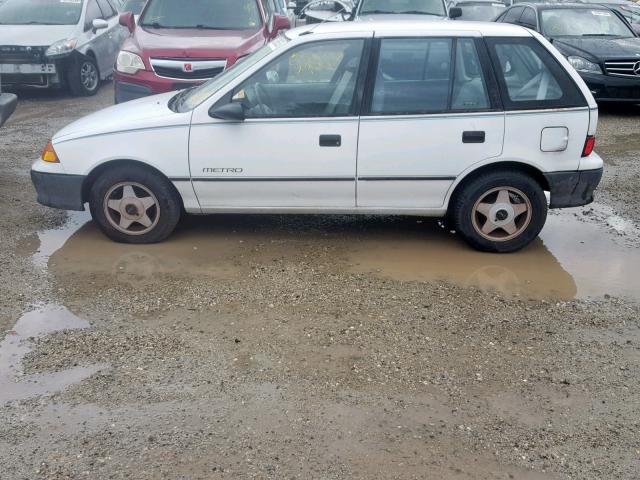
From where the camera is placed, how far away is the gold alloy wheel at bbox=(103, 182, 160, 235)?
5785 mm

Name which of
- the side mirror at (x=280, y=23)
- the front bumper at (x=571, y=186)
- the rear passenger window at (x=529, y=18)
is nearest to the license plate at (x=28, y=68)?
the side mirror at (x=280, y=23)

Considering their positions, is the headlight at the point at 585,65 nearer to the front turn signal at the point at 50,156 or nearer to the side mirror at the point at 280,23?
the side mirror at the point at 280,23

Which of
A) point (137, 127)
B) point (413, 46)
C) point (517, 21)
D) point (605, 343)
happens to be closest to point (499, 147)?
point (413, 46)

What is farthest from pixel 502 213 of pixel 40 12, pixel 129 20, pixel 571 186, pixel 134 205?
pixel 40 12

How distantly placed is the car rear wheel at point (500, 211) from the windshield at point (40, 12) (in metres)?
9.41

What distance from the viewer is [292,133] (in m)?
5.58

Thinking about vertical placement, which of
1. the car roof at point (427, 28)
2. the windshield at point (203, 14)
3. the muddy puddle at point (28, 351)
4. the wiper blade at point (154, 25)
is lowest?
the muddy puddle at point (28, 351)

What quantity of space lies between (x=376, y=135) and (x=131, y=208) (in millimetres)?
1994

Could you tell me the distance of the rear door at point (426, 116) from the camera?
5566 millimetres

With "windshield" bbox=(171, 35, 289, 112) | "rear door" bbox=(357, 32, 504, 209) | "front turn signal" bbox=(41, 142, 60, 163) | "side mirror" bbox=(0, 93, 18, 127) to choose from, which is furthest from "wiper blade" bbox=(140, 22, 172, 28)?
"rear door" bbox=(357, 32, 504, 209)

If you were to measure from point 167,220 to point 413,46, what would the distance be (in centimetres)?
233

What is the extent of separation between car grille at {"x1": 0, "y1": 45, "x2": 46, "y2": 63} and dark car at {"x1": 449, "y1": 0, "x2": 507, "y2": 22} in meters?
8.44

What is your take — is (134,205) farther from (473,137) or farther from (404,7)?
(404,7)

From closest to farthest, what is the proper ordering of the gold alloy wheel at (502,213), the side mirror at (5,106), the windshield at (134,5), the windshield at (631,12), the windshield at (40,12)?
the gold alloy wheel at (502,213), the side mirror at (5,106), the windshield at (40,12), the windshield at (134,5), the windshield at (631,12)
